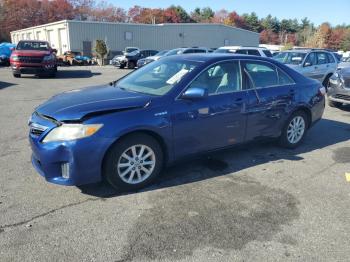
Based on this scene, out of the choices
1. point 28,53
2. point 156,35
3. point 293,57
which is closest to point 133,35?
point 156,35

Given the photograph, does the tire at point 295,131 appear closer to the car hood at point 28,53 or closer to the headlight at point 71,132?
the headlight at point 71,132

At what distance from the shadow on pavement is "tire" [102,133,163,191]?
5.6 inches

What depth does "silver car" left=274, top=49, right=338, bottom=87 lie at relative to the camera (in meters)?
12.0

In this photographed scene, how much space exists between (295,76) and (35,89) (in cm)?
1082

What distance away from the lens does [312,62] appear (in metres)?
12.4

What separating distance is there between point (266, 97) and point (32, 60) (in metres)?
14.9

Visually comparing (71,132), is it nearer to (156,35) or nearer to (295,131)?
(295,131)

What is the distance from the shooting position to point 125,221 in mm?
3584

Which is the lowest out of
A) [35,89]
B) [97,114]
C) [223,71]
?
[35,89]

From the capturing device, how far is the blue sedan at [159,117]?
386 cm

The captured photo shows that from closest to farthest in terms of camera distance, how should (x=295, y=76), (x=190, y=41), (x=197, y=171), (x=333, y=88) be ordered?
(x=197, y=171) → (x=295, y=76) → (x=333, y=88) → (x=190, y=41)

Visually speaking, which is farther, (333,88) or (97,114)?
(333,88)

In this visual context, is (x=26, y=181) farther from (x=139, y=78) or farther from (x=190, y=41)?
(x=190, y=41)

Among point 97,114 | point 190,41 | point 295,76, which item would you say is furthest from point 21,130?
point 190,41
